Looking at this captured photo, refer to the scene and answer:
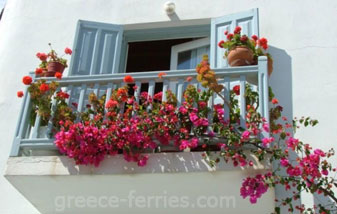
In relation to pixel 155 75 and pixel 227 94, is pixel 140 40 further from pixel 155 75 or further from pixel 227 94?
pixel 227 94

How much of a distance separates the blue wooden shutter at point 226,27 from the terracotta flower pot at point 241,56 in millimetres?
737

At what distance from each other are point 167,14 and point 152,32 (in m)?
0.39

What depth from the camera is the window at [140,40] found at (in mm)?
6918

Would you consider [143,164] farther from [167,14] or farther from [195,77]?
[167,14]

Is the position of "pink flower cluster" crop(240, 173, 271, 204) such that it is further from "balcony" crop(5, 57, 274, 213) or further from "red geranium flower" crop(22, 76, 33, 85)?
"red geranium flower" crop(22, 76, 33, 85)

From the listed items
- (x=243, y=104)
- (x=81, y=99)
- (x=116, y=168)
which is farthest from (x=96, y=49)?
(x=243, y=104)

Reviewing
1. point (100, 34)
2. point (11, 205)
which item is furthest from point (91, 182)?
point (100, 34)

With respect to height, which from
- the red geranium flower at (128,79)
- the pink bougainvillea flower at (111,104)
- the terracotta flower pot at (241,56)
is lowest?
the pink bougainvillea flower at (111,104)

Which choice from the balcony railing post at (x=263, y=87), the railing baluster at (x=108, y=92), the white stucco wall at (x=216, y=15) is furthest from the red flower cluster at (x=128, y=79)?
the white stucco wall at (x=216, y=15)

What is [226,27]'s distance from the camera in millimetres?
7039

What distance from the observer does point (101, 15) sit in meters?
7.86

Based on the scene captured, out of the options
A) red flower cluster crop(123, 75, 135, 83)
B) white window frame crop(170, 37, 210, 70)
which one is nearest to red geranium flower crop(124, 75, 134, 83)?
red flower cluster crop(123, 75, 135, 83)

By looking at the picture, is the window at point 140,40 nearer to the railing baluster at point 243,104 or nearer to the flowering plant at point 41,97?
the flowering plant at point 41,97

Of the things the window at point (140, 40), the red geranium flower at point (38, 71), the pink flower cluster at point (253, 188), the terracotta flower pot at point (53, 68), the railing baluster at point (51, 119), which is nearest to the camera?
the pink flower cluster at point (253, 188)
